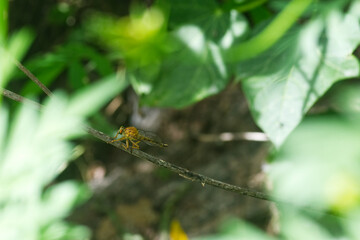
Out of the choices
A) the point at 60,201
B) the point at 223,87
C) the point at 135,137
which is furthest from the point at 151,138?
the point at 223,87

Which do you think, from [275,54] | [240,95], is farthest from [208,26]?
[240,95]

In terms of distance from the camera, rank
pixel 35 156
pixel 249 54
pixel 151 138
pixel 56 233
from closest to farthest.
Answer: pixel 35 156, pixel 56 233, pixel 151 138, pixel 249 54

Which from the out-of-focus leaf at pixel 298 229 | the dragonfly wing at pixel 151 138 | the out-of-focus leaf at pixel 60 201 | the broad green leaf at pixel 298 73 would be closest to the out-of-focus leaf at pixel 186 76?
the broad green leaf at pixel 298 73

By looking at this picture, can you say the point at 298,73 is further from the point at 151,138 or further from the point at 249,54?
the point at 151,138

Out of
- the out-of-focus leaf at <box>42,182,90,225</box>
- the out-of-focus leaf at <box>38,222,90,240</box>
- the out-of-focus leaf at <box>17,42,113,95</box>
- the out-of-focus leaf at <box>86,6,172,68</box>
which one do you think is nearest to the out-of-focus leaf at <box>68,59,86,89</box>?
the out-of-focus leaf at <box>17,42,113,95</box>

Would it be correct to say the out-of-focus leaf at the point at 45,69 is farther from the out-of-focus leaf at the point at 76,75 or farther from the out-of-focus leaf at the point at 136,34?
the out-of-focus leaf at the point at 136,34

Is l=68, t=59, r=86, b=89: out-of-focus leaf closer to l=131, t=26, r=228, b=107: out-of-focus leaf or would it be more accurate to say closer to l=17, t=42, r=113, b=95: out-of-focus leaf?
l=17, t=42, r=113, b=95: out-of-focus leaf

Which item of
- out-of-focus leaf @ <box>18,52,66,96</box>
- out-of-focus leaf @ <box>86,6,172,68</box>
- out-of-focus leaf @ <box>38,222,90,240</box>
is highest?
out-of-focus leaf @ <box>18,52,66,96</box>

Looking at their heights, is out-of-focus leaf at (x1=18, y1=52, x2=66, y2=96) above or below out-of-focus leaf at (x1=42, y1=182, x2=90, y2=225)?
above

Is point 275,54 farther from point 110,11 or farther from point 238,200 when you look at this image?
point 110,11
